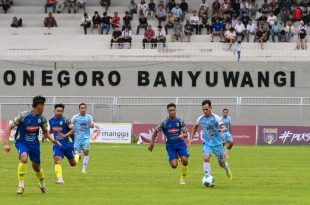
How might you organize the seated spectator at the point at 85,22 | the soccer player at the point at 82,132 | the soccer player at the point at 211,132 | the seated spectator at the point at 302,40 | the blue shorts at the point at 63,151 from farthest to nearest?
the seated spectator at the point at 85,22, the seated spectator at the point at 302,40, the soccer player at the point at 82,132, the blue shorts at the point at 63,151, the soccer player at the point at 211,132

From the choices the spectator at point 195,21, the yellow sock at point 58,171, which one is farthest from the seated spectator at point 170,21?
the yellow sock at point 58,171

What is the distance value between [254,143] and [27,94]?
45.6 feet

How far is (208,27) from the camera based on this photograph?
186 ft

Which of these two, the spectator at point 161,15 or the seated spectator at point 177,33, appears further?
the spectator at point 161,15

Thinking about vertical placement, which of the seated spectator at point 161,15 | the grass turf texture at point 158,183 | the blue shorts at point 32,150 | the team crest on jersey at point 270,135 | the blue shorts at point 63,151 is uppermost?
the seated spectator at point 161,15

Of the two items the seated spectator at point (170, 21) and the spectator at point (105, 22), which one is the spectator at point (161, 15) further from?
the spectator at point (105, 22)

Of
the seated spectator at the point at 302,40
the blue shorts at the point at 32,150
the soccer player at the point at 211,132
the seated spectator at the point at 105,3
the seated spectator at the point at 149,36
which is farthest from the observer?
the seated spectator at the point at 105,3

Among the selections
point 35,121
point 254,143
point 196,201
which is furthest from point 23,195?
point 254,143

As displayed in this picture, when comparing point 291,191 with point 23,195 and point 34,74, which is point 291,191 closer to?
point 23,195

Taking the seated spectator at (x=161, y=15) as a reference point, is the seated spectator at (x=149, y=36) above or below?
below

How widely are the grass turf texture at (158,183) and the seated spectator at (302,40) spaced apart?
17725 mm

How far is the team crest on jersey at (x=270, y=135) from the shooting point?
49.9m

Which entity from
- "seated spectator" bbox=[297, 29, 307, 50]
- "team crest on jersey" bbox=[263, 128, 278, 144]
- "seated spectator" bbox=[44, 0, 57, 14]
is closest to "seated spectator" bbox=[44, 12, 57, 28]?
"seated spectator" bbox=[44, 0, 57, 14]

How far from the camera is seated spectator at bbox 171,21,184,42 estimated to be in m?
56.1
